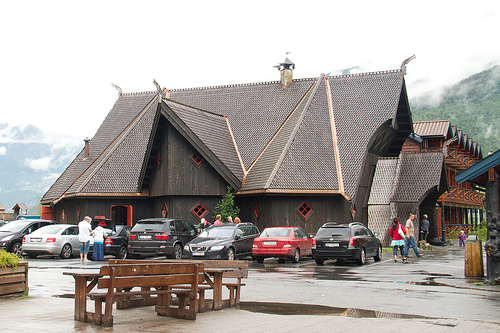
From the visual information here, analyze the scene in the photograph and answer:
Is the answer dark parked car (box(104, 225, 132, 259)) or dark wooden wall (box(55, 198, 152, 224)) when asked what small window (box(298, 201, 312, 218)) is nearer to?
dark parked car (box(104, 225, 132, 259))

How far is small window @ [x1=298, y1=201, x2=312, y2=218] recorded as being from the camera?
97.1 ft

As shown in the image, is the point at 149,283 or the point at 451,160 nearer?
the point at 149,283

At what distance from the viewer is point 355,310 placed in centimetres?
1069

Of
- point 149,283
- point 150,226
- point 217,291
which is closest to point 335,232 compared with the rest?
point 150,226

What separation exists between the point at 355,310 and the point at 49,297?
622 centimetres

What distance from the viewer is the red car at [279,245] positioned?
22.4 m


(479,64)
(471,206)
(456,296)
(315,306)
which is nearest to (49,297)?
(315,306)

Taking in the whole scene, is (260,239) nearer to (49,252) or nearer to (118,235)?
(118,235)

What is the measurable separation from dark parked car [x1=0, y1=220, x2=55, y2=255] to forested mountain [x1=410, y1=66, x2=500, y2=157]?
71.0m

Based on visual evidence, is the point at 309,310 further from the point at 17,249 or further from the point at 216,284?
the point at 17,249

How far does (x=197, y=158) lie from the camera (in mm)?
31188

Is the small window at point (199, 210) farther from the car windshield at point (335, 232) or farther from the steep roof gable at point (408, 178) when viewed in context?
the car windshield at point (335, 232)

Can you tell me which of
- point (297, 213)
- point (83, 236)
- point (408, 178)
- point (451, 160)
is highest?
point (451, 160)

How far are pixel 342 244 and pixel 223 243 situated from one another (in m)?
4.37
